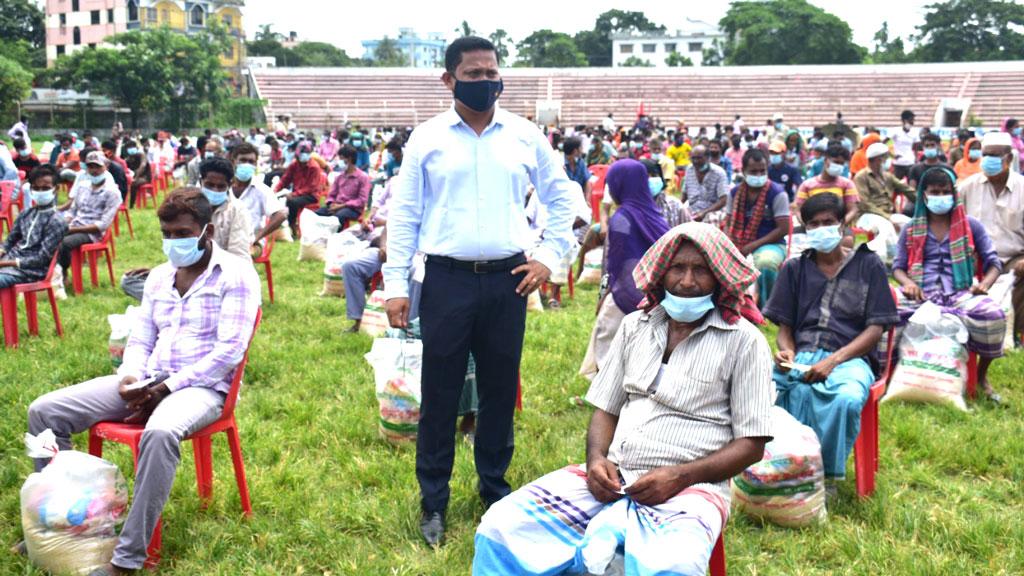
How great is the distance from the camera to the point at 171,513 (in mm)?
3975

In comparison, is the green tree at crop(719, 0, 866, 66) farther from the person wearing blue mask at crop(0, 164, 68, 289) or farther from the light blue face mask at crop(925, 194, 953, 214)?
the person wearing blue mask at crop(0, 164, 68, 289)

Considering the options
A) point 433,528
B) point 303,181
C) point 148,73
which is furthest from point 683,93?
point 433,528

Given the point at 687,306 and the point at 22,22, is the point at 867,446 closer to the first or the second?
the point at 687,306

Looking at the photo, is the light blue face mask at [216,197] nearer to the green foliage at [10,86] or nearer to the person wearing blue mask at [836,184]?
the person wearing blue mask at [836,184]

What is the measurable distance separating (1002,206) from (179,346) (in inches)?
214

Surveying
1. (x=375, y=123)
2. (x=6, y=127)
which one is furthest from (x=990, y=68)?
(x=6, y=127)

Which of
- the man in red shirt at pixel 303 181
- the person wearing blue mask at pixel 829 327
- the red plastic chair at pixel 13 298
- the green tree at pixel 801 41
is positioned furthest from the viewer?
the green tree at pixel 801 41

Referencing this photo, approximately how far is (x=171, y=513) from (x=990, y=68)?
161 ft

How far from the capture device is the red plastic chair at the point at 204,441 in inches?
142

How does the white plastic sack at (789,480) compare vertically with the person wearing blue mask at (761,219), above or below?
below

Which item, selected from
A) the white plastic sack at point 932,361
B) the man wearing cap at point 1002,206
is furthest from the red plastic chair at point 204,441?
the man wearing cap at point 1002,206

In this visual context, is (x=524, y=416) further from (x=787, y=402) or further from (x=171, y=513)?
(x=171, y=513)

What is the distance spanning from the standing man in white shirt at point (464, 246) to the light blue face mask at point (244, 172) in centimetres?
481

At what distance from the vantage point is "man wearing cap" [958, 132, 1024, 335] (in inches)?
253
